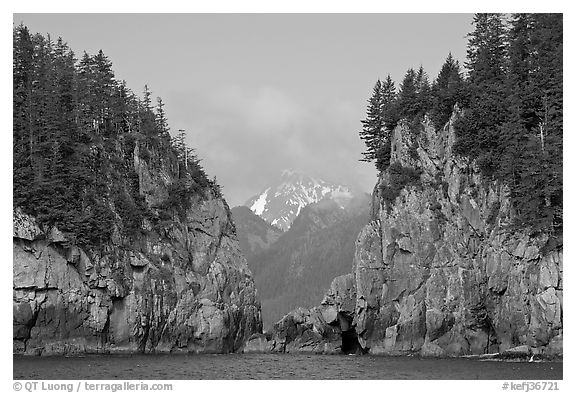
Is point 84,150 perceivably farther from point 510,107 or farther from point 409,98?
point 510,107

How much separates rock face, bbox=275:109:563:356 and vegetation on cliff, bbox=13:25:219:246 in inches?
1066

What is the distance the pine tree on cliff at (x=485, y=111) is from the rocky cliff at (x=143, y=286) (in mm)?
34678

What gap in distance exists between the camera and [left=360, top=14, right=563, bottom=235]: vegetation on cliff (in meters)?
80.3

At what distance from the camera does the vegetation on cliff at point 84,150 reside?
89.4 metres

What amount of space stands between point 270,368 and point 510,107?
38413 millimetres

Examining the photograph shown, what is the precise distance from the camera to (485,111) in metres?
90.3

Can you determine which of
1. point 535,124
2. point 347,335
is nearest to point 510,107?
point 535,124

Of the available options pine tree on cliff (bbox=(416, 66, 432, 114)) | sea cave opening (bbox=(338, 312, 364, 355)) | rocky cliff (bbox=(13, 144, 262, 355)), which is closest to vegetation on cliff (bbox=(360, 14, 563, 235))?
pine tree on cliff (bbox=(416, 66, 432, 114))

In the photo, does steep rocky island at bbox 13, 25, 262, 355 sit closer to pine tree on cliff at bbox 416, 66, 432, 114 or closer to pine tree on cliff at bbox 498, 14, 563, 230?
pine tree on cliff at bbox 416, 66, 432, 114

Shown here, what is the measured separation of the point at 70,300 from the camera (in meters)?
85.7

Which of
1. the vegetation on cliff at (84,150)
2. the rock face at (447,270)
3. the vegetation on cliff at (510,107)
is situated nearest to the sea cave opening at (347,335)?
the rock face at (447,270)

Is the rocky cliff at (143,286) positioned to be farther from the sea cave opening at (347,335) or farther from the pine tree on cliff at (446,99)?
the pine tree on cliff at (446,99)

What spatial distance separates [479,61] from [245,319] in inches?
1705

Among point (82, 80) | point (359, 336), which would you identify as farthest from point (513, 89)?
point (82, 80)
